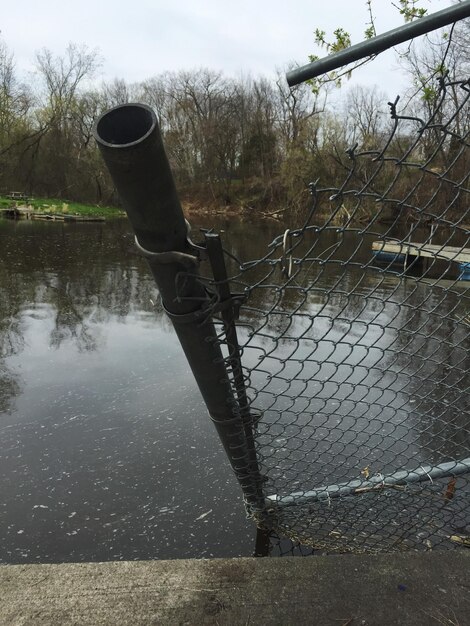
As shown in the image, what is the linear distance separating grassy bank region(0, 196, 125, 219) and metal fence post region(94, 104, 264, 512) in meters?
29.9

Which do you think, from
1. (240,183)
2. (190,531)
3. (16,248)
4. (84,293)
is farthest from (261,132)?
(190,531)

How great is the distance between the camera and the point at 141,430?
4.12 meters

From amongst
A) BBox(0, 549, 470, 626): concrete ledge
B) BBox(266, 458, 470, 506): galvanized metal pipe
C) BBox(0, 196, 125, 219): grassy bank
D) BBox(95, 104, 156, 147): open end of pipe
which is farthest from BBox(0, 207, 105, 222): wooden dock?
BBox(95, 104, 156, 147): open end of pipe

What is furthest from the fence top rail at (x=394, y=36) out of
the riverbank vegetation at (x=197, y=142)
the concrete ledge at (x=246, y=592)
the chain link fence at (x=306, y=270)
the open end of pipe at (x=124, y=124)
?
the riverbank vegetation at (x=197, y=142)

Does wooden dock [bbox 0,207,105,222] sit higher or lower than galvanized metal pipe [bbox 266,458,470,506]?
lower

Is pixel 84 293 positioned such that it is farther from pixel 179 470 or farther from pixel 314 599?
pixel 314 599

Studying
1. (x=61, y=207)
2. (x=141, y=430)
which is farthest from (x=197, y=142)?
(x=141, y=430)

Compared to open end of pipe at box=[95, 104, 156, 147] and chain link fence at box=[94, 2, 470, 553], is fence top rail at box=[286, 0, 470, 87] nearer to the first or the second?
chain link fence at box=[94, 2, 470, 553]

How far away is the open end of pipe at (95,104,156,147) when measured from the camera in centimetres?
99

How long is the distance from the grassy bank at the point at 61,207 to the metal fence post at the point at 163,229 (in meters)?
29.9

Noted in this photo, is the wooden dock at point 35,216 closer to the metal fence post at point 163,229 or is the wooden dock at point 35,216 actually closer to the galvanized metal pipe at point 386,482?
the galvanized metal pipe at point 386,482

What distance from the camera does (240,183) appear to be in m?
47.1

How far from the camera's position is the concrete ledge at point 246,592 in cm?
136

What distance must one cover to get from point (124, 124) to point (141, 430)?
138 inches
